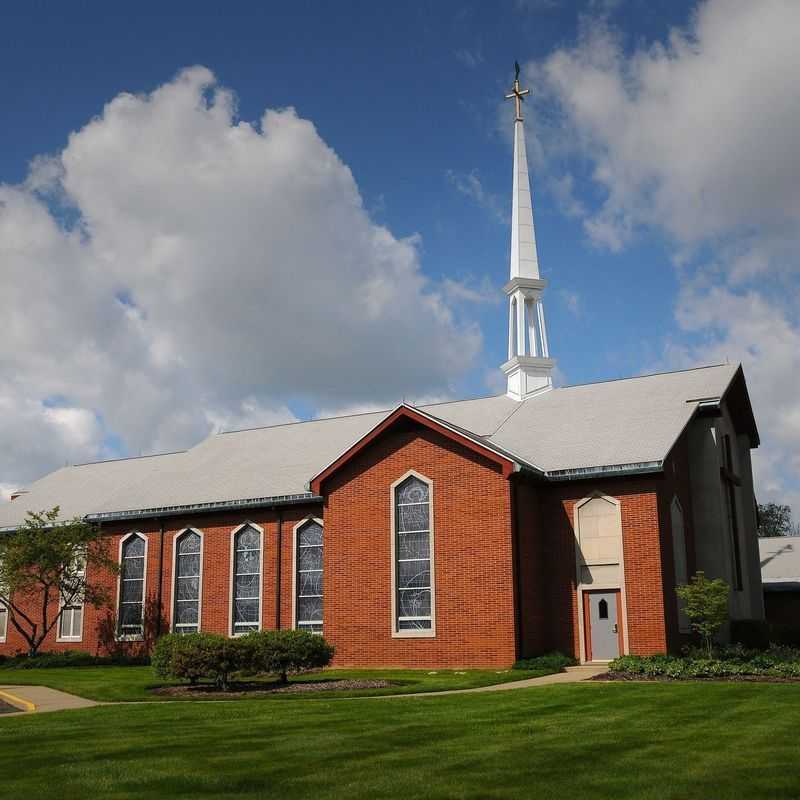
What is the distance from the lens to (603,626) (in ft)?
88.1

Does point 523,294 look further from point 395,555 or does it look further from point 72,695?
point 72,695

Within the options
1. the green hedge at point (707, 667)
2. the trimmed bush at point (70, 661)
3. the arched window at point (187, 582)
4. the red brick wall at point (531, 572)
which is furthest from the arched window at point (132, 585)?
the green hedge at point (707, 667)

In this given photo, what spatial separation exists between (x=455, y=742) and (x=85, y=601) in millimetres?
26602

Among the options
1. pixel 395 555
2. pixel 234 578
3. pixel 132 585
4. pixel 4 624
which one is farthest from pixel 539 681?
pixel 4 624

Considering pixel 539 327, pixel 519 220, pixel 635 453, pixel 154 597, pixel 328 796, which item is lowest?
pixel 328 796

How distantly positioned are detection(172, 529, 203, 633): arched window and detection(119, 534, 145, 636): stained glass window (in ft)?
5.55

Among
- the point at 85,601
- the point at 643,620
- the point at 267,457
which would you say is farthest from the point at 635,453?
the point at 85,601

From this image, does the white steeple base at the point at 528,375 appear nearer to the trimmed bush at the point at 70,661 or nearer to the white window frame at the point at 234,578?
the white window frame at the point at 234,578

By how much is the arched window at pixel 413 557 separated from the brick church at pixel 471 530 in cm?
5

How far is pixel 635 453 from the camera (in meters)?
27.0

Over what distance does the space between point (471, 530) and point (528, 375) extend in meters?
11.0

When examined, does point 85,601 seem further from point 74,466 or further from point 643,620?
point 643,620

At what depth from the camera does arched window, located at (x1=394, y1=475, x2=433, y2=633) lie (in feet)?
90.1

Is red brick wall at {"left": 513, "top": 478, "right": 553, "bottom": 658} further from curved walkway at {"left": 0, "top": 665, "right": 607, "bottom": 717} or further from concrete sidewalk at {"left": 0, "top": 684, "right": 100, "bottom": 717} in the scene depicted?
concrete sidewalk at {"left": 0, "top": 684, "right": 100, "bottom": 717}
